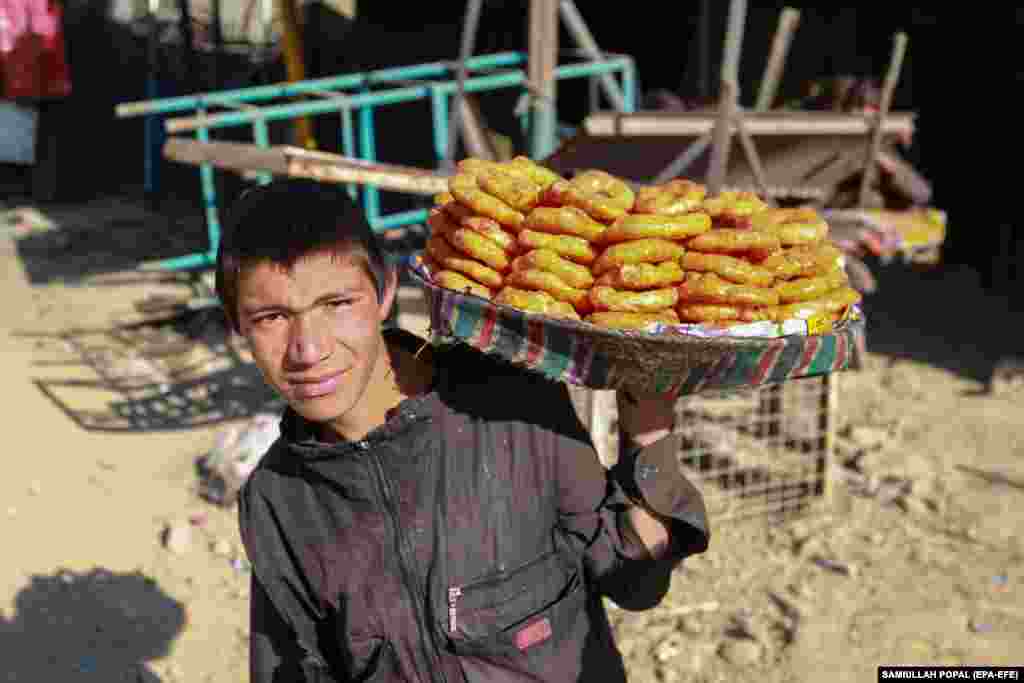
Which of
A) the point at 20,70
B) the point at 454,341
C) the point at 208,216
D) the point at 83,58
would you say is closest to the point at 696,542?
the point at 454,341

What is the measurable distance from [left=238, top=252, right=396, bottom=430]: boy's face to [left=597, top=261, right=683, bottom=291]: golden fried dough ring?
0.41 meters

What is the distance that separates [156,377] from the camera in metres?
6.34

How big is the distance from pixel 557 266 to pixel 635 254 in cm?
13

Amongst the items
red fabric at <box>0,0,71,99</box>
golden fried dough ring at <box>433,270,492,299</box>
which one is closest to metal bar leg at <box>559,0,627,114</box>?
golden fried dough ring at <box>433,270,492,299</box>

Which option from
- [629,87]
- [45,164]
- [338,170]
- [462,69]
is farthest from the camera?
[45,164]

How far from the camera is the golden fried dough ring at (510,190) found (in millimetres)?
1764

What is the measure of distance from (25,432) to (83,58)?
923cm

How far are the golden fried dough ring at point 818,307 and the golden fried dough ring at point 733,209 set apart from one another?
154 millimetres

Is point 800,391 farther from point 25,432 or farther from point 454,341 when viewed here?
point 25,432

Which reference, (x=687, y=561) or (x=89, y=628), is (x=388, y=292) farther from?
(x=687, y=561)

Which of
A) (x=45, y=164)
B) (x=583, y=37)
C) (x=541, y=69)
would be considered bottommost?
(x=45, y=164)

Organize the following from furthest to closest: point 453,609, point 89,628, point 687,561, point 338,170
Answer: point 687,561, point 338,170, point 89,628, point 453,609

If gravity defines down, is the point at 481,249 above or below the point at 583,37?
below

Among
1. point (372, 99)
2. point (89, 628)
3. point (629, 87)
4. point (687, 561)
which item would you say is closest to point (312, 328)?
point (89, 628)
